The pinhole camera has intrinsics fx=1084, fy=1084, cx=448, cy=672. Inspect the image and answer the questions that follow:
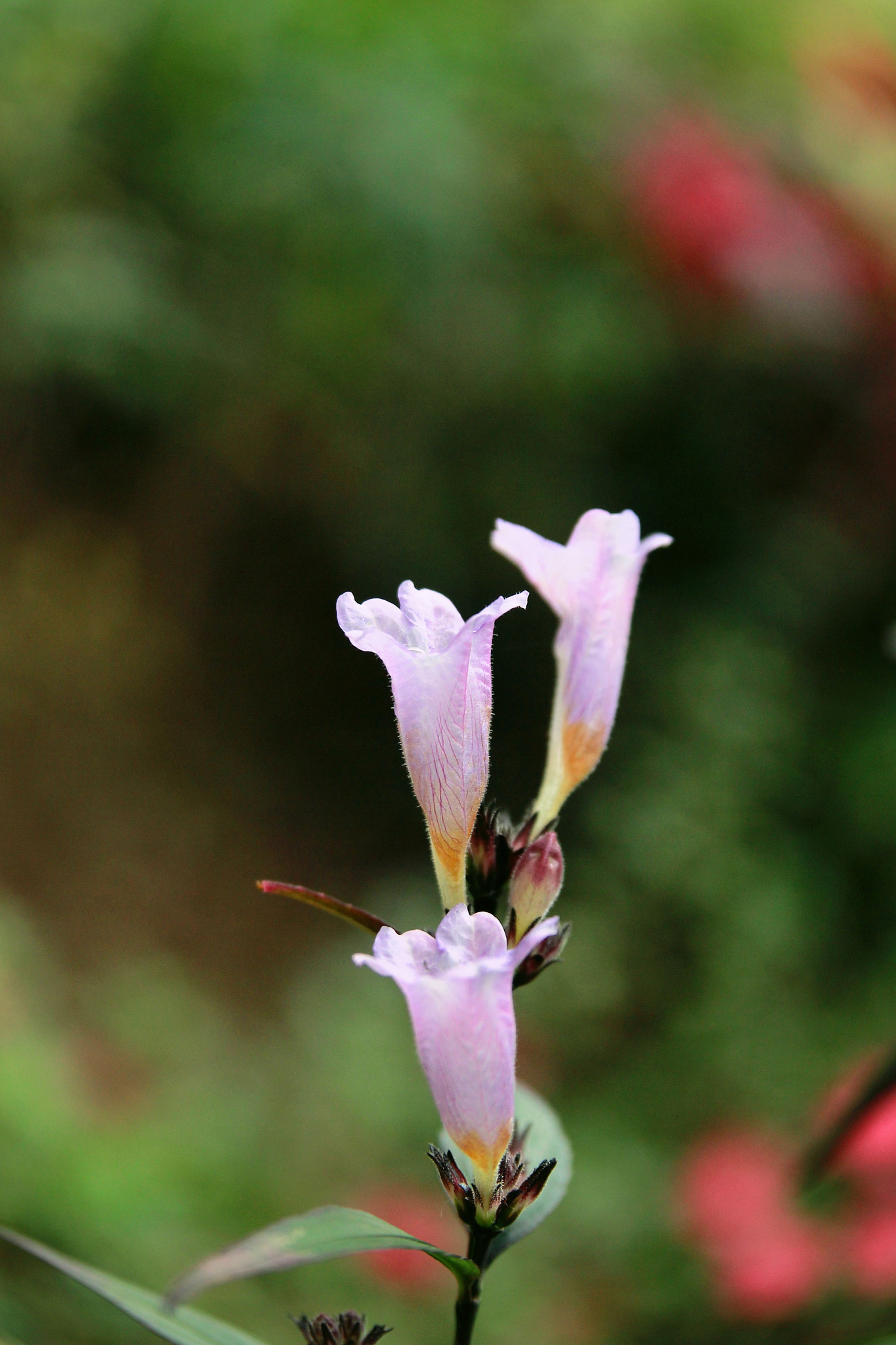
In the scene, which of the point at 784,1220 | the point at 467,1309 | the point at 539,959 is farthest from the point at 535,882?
the point at 784,1220

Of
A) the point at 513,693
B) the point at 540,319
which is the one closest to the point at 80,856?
the point at 513,693

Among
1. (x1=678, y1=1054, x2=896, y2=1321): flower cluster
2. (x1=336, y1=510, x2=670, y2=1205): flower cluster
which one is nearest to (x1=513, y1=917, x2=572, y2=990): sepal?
(x1=336, y1=510, x2=670, y2=1205): flower cluster

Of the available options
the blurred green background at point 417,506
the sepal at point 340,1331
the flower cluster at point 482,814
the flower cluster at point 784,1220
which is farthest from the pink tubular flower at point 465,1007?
the blurred green background at point 417,506

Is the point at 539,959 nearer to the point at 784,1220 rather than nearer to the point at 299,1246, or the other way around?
the point at 299,1246

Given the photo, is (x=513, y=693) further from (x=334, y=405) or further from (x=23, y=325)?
(x=23, y=325)

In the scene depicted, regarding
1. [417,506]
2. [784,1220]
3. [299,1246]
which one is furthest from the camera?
[417,506]

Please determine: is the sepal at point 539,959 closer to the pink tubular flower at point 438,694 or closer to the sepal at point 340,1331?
the pink tubular flower at point 438,694

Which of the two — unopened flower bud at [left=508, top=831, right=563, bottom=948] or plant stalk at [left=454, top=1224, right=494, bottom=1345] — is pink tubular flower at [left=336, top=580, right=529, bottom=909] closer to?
unopened flower bud at [left=508, top=831, right=563, bottom=948]
